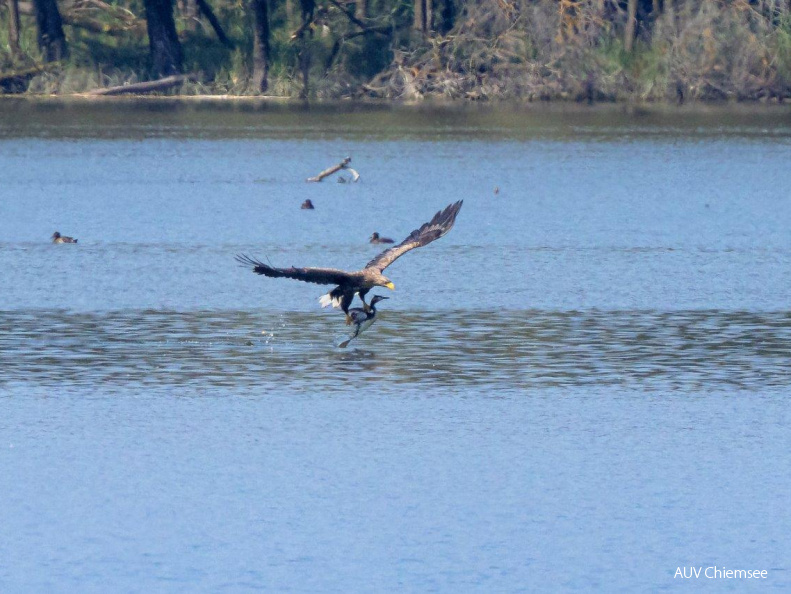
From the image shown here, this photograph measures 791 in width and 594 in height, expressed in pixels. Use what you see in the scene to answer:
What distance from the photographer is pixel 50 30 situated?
67.0 metres

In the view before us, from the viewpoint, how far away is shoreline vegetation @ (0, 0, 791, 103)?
62.3 metres

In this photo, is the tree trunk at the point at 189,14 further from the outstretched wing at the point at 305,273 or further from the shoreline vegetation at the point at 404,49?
the outstretched wing at the point at 305,273

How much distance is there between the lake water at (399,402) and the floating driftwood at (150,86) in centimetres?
3676

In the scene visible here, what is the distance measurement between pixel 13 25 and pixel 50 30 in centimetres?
137

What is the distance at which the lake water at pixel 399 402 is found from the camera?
35.3ft

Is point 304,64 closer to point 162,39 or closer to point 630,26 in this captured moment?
point 162,39

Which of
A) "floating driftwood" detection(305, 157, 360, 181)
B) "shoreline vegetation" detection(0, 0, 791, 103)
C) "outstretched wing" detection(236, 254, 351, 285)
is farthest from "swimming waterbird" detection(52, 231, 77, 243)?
"shoreline vegetation" detection(0, 0, 791, 103)

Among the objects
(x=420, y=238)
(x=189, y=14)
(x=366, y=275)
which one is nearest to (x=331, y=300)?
(x=366, y=275)

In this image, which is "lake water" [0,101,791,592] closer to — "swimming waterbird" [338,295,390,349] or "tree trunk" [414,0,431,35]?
"swimming waterbird" [338,295,390,349]

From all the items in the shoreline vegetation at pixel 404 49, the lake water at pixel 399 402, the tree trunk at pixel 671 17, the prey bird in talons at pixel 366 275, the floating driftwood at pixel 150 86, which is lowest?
the floating driftwood at pixel 150 86

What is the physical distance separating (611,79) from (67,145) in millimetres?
22599

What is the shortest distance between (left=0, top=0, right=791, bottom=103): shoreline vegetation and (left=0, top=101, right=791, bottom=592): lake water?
31.1 meters

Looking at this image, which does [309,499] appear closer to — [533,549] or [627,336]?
[533,549]

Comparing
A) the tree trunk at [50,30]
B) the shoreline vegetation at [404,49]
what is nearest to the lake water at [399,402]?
the shoreline vegetation at [404,49]
